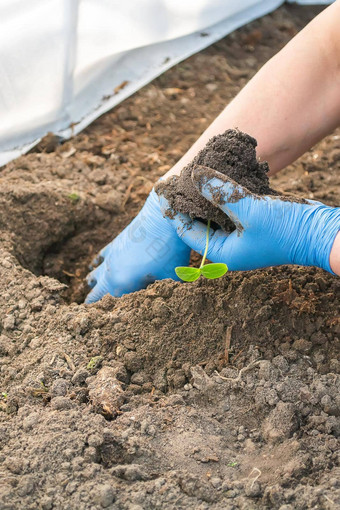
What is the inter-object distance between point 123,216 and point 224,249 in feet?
2.77

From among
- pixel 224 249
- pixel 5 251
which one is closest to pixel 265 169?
pixel 224 249

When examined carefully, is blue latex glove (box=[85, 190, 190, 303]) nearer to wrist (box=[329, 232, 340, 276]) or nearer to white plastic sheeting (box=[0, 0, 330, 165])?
wrist (box=[329, 232, 340, 276])

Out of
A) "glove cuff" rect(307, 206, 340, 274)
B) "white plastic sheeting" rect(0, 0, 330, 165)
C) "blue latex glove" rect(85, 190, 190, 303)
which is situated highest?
"white plastic sheeting" rect(0, 0, 330, 165)

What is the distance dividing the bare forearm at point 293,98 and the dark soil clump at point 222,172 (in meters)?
0.35

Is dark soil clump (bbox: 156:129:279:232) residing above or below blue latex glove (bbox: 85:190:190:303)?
above

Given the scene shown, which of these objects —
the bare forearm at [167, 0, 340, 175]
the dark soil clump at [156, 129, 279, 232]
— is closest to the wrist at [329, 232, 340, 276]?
the dark soil clump at [156, 129, 279, 232]

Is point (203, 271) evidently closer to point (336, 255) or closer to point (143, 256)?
point (336, 255)

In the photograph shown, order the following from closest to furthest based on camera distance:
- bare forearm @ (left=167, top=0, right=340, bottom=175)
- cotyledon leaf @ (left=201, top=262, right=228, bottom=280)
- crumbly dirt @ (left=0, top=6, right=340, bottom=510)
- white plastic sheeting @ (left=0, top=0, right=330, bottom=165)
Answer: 1. crumbly dirt @ (left=0, top=6, right=340, bottom=510)
2. cotyledon leaf @ (left=201, top=262, right=228, bottom=280)
3. bare forearm @ (left=167, top=0, right=340, bottom=175)
4. white plastic sheeting @ (left=0, top=0, right=330, bottom=165)

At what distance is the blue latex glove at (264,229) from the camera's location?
1699 mm

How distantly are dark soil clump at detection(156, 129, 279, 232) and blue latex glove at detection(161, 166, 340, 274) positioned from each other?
57mm

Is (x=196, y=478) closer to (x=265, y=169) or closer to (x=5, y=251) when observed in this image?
(x=265, y=169)

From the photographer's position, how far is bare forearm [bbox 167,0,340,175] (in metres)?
2.09

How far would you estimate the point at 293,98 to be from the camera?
83.7 inches

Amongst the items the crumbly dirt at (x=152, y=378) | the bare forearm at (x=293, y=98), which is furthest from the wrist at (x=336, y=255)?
the bare forearm at (x=293, y=98)
